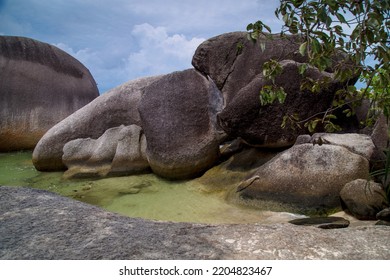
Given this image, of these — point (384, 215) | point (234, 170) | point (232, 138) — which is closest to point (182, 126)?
point (232, 138)

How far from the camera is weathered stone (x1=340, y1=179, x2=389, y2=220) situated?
297 centimetres

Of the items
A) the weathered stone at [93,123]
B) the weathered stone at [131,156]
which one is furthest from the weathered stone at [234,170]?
the weathered stone at [93,123]

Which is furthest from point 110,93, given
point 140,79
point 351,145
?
point 351,145

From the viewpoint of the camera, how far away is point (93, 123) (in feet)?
20.7

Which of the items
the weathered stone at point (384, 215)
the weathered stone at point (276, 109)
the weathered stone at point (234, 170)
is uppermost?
the weathered stone at point (276, 109)

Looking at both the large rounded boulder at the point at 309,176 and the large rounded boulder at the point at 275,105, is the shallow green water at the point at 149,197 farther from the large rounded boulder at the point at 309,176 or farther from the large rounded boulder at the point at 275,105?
the large rounded boulder at the point at 275,105

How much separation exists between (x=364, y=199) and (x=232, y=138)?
8.53ft

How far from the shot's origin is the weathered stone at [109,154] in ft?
18.4

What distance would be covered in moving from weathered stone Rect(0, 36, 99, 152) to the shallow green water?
1970 mm

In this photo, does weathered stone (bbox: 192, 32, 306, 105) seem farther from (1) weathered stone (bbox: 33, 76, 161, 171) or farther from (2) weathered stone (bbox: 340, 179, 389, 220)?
(2) weathered stone (bbox: 340, 179, 389, 220)

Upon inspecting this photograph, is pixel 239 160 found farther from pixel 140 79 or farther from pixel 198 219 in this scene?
pixel 140 79

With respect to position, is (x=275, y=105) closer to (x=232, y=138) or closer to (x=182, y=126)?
(x=232, y=138)

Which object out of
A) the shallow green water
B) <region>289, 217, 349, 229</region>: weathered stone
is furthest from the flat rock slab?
the shallow green water

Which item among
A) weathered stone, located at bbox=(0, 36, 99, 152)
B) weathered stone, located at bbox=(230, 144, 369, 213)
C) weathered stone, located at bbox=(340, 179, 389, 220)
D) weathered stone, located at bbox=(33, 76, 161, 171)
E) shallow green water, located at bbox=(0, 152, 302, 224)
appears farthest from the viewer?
weathered stone, located at bbox=(0, 36, 99, 152)
